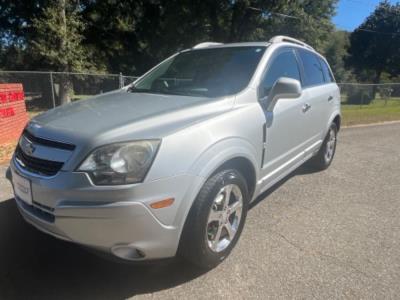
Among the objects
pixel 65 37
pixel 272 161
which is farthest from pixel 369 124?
pixel 65 37

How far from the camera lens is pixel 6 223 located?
3.89 m

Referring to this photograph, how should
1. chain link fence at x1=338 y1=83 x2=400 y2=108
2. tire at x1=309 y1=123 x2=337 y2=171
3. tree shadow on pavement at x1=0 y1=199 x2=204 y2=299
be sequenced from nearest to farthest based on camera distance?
tree shadow on pavement at x1=0 y1=199 x2=204 y2=299, tire at x1=309 y1=123 x2=337 y2=171, chain link fence at x1=338 y1=83 x2=400 y2=108

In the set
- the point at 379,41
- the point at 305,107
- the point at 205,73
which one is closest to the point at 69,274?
the point at 205,73

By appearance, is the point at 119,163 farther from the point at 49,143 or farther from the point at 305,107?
the point at 305,107

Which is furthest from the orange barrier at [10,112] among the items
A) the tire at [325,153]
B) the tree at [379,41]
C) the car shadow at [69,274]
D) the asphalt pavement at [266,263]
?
the tree at [379,41]

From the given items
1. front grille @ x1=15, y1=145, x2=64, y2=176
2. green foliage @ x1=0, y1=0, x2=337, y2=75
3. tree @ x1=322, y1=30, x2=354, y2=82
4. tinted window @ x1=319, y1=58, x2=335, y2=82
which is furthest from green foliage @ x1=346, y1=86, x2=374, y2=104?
tree @ x1=322, y1=30, x2=354, y2=82

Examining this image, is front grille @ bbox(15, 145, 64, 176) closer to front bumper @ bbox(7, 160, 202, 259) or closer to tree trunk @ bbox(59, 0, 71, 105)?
front bumper @ bbox(7, 160, 202, 259)

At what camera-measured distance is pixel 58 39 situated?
17.1 m

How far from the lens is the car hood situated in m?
2.58

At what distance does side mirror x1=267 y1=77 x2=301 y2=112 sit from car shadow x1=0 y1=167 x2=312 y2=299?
170 centimetres

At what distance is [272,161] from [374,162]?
372 cm

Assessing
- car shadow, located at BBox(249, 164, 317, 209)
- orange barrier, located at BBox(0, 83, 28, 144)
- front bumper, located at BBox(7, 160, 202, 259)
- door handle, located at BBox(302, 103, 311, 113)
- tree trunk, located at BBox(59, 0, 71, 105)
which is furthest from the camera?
tree trunk, located at BBox(59, 0, 71, 105)

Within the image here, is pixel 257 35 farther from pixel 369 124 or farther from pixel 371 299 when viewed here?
pixel 371 299

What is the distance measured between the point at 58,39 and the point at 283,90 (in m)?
16.0
